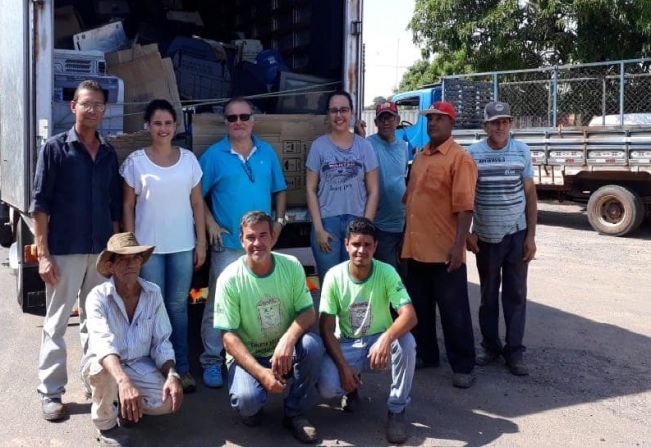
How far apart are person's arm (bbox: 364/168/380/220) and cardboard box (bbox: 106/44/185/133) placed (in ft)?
4.55

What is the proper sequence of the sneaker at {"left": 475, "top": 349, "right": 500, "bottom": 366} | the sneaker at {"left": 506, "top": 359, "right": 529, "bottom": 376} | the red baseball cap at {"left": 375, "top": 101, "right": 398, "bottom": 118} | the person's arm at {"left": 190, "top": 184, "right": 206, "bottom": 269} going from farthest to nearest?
1. the sneaker at {"left": 475, "top": 349, "right": 500, "bottom": 366}
2. the red baseball cap at {"left": 375, "top": 101, "right": 398, "bottom": 118}
3. the sneaker at {"left": 506, "top": 359, "right": 529, "bottom": 376}
4. the person's arm at {"left": 190, "top": 184, "right": 206, "bottom": 269}

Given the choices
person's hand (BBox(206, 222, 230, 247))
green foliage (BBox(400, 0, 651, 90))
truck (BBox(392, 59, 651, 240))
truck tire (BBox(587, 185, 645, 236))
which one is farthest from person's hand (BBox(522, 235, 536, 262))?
green foliage (BBox(400, 0, 651, 90))

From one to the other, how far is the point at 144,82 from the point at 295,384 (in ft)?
8.04

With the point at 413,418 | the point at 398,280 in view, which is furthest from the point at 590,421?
the point at 398,280

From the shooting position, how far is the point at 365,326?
12.7ft

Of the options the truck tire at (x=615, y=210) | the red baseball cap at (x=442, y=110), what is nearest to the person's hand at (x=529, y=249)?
the red baseball cap at (x=442, y=110)

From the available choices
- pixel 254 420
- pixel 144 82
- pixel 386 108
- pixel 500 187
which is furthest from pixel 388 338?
pixel 144 82

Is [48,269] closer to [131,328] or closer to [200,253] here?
[131,328]

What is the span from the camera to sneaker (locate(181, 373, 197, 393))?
426 centimetres

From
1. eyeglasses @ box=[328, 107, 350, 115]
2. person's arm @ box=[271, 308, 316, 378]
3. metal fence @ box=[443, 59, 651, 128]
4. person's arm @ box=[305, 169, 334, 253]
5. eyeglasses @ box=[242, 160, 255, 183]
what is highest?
metal fence @ box=[443, 59, 651, 128]

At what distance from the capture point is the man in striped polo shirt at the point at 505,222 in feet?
14.9

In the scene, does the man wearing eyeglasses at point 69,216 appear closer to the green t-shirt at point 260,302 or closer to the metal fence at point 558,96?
the green t-shirt at point 260,302

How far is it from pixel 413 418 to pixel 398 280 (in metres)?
0.76

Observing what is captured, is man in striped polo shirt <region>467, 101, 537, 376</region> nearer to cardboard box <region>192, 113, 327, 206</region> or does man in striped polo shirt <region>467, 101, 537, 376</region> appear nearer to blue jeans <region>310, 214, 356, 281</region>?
blue jeans <region>310, 214, 356, 281</region>
